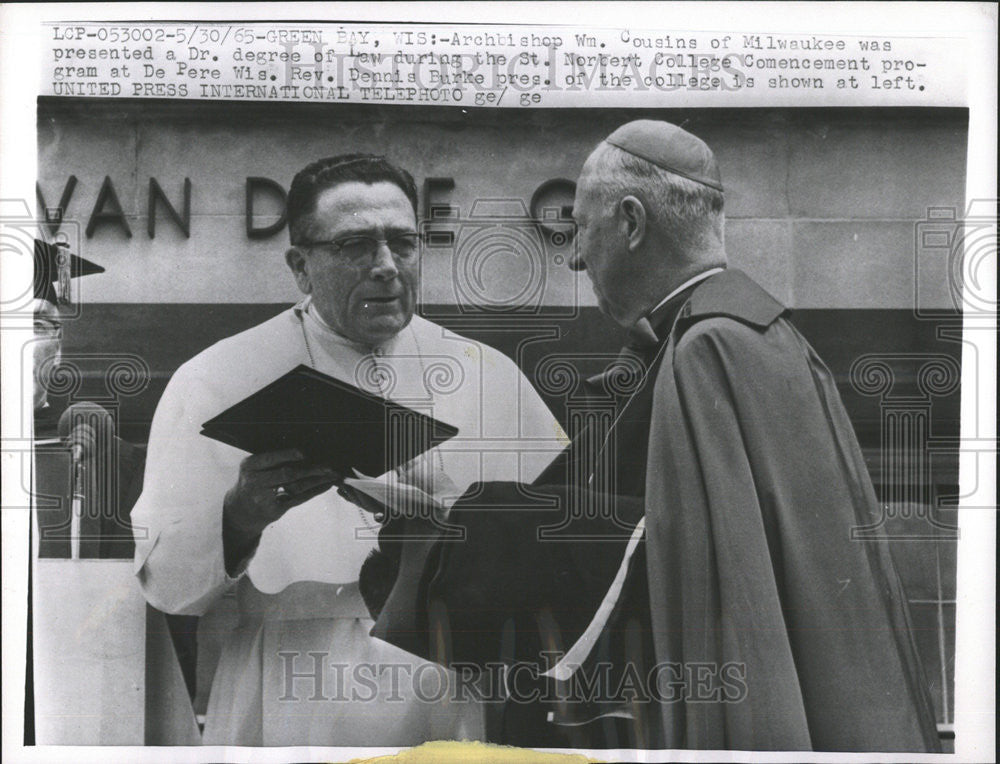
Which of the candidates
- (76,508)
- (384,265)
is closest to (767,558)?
(384,265)

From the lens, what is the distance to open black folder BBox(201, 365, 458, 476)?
404 cm

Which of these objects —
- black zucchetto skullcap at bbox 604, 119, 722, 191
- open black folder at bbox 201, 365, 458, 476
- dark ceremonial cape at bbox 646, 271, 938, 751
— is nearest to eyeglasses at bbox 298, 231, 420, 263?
open black folder at bbox 201, 365, 458, 476

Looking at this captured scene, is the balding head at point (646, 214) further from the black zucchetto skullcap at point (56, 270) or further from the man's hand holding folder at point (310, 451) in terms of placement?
the black zucchetto skullcap at point (56, 270)

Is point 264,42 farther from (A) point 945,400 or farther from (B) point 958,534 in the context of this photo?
(B) point 958,534

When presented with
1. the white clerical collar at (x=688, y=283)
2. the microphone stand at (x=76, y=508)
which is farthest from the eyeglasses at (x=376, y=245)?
the microphone stand at (x=76, y=508)

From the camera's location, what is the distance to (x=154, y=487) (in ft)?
13.3

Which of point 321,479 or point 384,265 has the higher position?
point 384,265

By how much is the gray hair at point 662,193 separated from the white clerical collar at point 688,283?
12 centimetres

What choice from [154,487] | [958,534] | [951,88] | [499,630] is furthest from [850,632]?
[154,487]

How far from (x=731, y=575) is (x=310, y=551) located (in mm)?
1642

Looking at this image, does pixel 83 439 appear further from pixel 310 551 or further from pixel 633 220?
pixel 633 220

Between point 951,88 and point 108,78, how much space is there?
134 inches

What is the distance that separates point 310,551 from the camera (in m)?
4.04
